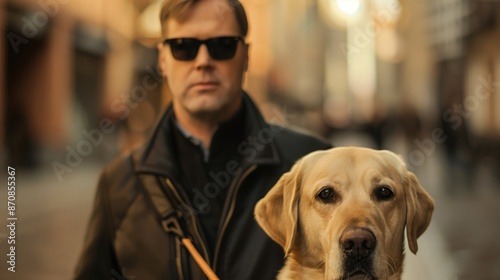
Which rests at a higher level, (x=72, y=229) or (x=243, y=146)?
(x=243, y=146)

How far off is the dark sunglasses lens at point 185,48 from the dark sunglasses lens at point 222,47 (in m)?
0.03

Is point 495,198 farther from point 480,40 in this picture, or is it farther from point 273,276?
point 273,276

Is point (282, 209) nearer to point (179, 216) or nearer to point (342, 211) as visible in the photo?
point (342, 211)

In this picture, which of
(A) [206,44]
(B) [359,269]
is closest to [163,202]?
(A) [206,44]

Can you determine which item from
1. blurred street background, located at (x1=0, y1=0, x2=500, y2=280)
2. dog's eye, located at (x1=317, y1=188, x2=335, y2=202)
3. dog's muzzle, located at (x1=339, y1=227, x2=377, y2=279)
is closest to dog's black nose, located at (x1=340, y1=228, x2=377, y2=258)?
dog's muzzle, located at (x1=339, y1=227, x2=377, y2=279)

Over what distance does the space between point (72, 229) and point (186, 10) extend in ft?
2.08

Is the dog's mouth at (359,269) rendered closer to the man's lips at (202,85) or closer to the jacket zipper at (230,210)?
the jacket zipper at (230,210)

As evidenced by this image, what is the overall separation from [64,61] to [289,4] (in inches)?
24.0

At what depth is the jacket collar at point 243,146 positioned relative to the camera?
1.43 metres

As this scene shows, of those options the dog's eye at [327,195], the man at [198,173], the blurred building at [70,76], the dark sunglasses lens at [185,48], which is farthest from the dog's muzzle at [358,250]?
the blurred building at [70,76]

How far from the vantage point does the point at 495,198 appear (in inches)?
66.7

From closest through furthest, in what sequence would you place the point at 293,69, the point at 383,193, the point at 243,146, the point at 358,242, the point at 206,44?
the point at 358,242
the point at 383,193
the point at 206,44
the point at 243,146
the point at 293,69

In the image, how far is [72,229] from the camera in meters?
1.56

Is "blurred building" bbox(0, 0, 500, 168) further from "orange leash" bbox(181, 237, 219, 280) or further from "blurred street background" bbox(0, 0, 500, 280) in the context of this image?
"orange leash" bbox(181, 237, 219, 280)
